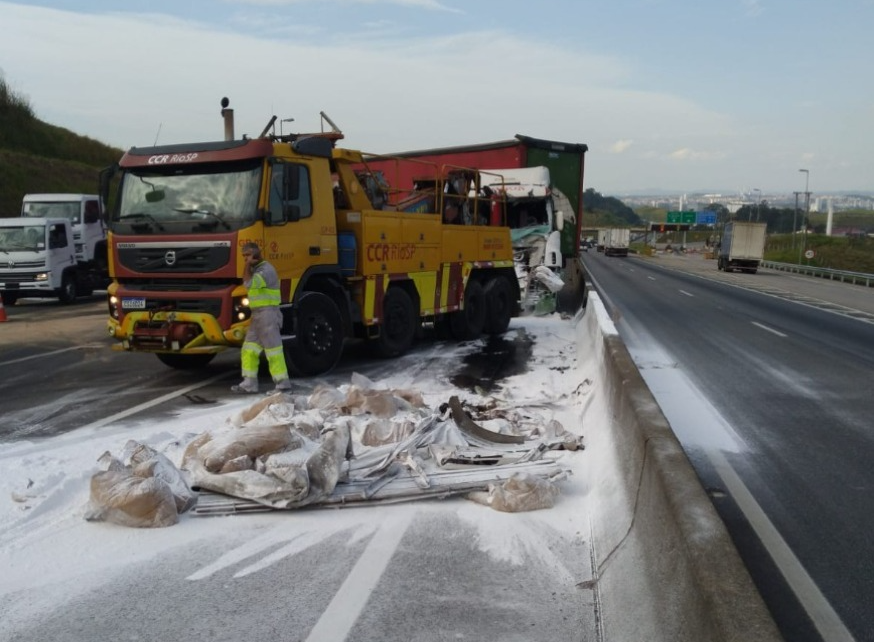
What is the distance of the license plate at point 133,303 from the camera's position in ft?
28.5

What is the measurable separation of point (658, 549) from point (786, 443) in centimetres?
416

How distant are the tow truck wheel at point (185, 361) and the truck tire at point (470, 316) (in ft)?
14.9

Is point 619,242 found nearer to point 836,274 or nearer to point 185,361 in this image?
point 836,274

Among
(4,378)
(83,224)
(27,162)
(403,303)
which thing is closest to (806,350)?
(403,303)

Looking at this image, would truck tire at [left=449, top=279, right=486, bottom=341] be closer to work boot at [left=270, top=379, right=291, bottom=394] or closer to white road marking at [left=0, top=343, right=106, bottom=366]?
work boot at [left=270, top=379, right=291, bottom=394]

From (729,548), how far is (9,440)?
5.87 metres

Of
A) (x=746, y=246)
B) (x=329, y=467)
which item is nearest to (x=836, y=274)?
(x=746, y=246)

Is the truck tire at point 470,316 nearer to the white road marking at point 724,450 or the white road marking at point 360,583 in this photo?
the white road marking at point 724,450

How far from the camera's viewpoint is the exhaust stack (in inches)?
395

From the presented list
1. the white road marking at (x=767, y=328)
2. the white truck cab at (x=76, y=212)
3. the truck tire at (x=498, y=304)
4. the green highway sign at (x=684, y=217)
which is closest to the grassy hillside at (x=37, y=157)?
the white truck cab at (x=76, y=212)

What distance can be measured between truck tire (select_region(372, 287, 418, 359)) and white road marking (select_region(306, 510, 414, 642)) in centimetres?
602

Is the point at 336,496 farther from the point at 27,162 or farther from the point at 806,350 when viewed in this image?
the point at 27,162

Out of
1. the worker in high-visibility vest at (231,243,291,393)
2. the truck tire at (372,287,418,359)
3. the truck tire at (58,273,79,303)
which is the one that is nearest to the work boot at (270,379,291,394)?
the worker in high-visibility vest at (231,243,291,393)

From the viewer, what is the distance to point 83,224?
21109 millimetres
